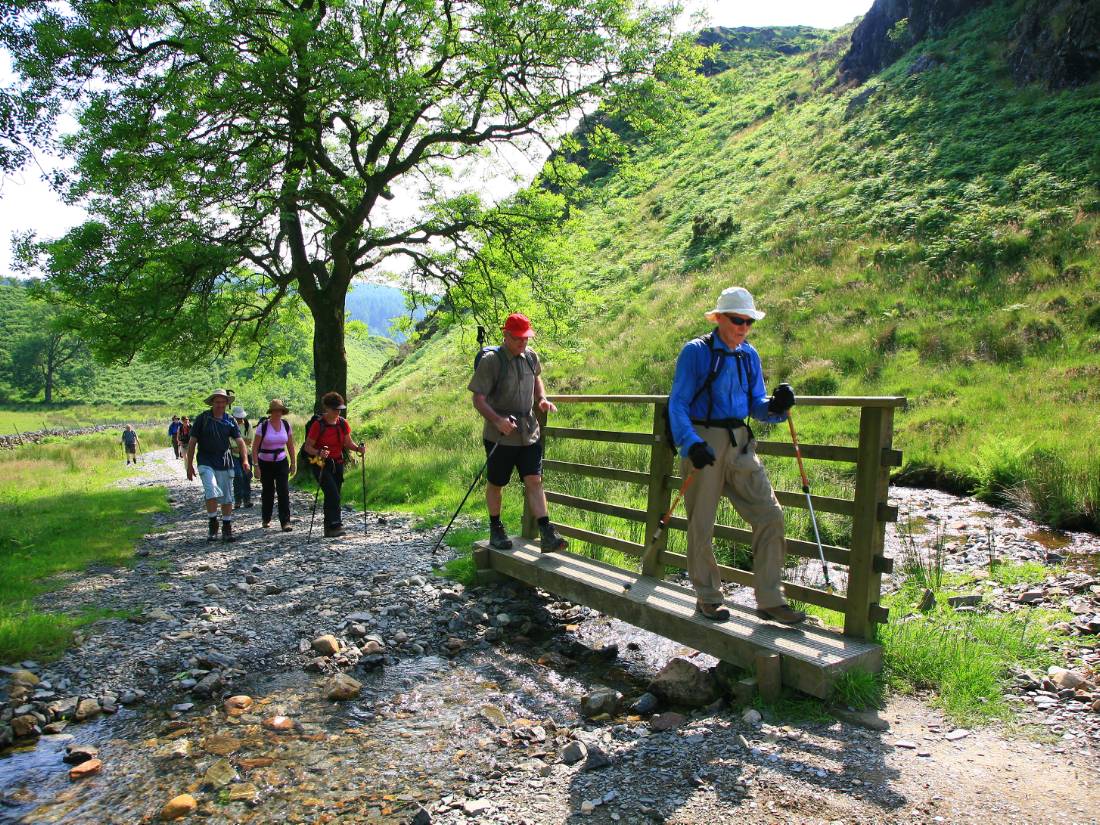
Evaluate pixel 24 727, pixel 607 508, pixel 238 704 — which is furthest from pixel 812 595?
pixel 24 727

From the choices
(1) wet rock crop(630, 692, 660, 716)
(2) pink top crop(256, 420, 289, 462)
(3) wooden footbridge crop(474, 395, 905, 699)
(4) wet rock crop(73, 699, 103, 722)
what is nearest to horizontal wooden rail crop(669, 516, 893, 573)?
(3) wooden footbridge crop(474, 395, 905, 699)

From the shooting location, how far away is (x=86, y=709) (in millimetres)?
5180

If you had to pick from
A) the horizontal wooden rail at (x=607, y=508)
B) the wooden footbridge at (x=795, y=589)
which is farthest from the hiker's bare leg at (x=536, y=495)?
the wooden footbridge at (x=795, y=589)

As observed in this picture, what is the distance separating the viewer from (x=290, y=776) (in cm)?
434

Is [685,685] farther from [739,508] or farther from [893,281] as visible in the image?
[893,281]

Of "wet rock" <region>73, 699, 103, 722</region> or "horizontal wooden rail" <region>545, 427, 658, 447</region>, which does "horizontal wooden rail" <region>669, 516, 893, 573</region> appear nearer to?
"horizontal wooden rail" <region>545, 427, 658, 447</region>

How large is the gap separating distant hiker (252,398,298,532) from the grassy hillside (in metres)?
2.71

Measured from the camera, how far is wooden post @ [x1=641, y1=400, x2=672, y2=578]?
6273 millimetres

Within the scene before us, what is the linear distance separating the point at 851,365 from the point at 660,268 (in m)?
16.1

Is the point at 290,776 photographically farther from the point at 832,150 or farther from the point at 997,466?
the point at 832,150

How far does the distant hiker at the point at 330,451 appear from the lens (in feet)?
35.7

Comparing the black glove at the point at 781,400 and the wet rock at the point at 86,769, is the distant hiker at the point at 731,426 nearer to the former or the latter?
the black glove at the point at 781,400

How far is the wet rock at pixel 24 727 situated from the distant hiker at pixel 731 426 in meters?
5.01

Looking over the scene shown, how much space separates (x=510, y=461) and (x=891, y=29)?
139 ft
